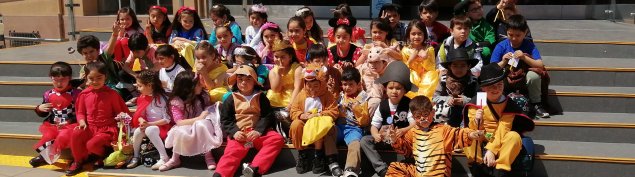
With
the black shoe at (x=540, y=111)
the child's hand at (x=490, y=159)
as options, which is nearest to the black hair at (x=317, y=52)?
the child's hand at (x=490, y=159)

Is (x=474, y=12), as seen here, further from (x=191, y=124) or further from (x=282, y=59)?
(x=191, y=124)

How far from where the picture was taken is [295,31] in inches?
231

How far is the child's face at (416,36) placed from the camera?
5.31 m

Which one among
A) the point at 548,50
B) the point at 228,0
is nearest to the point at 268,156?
the point at 548,50

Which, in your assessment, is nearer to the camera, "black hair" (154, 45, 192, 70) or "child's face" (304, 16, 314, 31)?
"black hair" (154, 45, 192, 70)

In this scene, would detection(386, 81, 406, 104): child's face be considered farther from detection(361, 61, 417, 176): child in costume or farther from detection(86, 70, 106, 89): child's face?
detection(86, 70, 106, 89): child's face

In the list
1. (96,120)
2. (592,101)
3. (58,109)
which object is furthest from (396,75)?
(58,109)

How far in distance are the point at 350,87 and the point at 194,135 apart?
1381 mm

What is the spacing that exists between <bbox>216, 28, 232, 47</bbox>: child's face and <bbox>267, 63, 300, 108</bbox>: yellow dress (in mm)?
903

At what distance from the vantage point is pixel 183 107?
199 inches

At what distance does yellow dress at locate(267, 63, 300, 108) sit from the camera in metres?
5.26

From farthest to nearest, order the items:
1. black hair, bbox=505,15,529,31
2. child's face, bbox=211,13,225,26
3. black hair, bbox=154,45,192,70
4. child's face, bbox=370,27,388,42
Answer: child's face, bbox=211,13,225,26
child's face, bbox=370,27,388,42
black hair, bbox=154,45,192,70
black hair, bbox=505,15,529,31

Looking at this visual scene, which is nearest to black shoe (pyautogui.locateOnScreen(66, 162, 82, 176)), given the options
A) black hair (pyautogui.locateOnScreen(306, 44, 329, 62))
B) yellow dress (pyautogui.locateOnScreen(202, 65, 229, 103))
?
yellow dress (pyautogui.locateOnScreen(202, 65, 229, 103))

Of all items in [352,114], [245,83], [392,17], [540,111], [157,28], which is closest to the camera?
[352,114]
